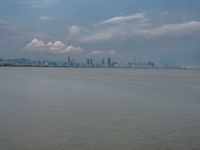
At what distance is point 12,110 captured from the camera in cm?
1662

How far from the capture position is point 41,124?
12961mm

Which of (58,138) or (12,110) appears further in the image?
(12,110)

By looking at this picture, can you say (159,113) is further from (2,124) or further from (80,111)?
(2,124)

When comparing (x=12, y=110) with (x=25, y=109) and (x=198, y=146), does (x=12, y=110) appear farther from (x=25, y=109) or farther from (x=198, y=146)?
(x=198, y=146)

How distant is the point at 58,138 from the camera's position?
10.7 metres

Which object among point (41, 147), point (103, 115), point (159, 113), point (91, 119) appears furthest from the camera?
point (159, 113)

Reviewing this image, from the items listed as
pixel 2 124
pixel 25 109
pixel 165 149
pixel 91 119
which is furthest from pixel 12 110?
pixel 165 149

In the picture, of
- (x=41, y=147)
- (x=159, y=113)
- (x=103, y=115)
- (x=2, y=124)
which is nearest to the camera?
(x=41, y=147)

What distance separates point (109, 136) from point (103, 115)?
431 centimetres

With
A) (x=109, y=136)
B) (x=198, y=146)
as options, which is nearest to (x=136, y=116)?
(x=109, y=136)

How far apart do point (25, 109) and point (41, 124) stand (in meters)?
4.43

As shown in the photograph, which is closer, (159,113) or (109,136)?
(109,136)

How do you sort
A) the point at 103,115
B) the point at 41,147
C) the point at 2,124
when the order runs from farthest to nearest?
the point at 103,115 < the point at 2,124 < the point at 41,147

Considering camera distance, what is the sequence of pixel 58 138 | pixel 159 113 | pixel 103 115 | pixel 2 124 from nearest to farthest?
pixel 58 138, pixel 2 124, pixel 103 115, pixel 159 113
